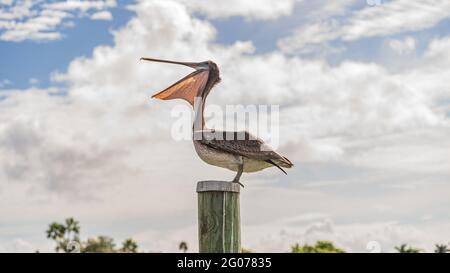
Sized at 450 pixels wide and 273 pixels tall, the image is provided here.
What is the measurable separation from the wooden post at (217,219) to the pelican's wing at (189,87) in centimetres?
187

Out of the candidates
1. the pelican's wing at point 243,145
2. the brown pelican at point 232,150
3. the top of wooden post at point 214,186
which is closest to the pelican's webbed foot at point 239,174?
the brown pelican at point 232,150

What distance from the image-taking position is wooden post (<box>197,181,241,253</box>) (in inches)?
338

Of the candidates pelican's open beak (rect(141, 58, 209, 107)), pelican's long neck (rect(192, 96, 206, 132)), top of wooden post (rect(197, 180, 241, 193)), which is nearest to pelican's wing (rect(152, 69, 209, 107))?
pelican's open beak (rect(141, 58, 209, 107))

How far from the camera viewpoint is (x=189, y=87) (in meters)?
10.2

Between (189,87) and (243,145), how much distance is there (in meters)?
1.27

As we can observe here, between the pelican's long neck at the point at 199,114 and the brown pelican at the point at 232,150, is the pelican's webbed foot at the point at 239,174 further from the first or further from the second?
the pelican's long neck at the point at 199,114

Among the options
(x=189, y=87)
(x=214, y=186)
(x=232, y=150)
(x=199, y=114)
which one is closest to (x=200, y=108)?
(x=199, y=114)

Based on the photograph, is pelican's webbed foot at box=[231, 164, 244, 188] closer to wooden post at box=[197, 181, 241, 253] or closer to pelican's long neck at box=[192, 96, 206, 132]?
wooden post at box=[197, 181, 241, 253]

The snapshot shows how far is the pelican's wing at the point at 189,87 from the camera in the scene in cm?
1015

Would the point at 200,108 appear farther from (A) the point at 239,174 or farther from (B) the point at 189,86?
(A) the point at 239,174

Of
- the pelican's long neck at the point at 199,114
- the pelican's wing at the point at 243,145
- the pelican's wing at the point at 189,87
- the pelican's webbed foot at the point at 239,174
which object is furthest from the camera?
the pelican's wing at the point at 189,87

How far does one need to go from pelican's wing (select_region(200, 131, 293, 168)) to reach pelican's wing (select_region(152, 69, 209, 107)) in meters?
0.77

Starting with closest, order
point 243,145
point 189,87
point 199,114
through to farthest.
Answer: point 243,145 → point 199,114 → point 189,87
